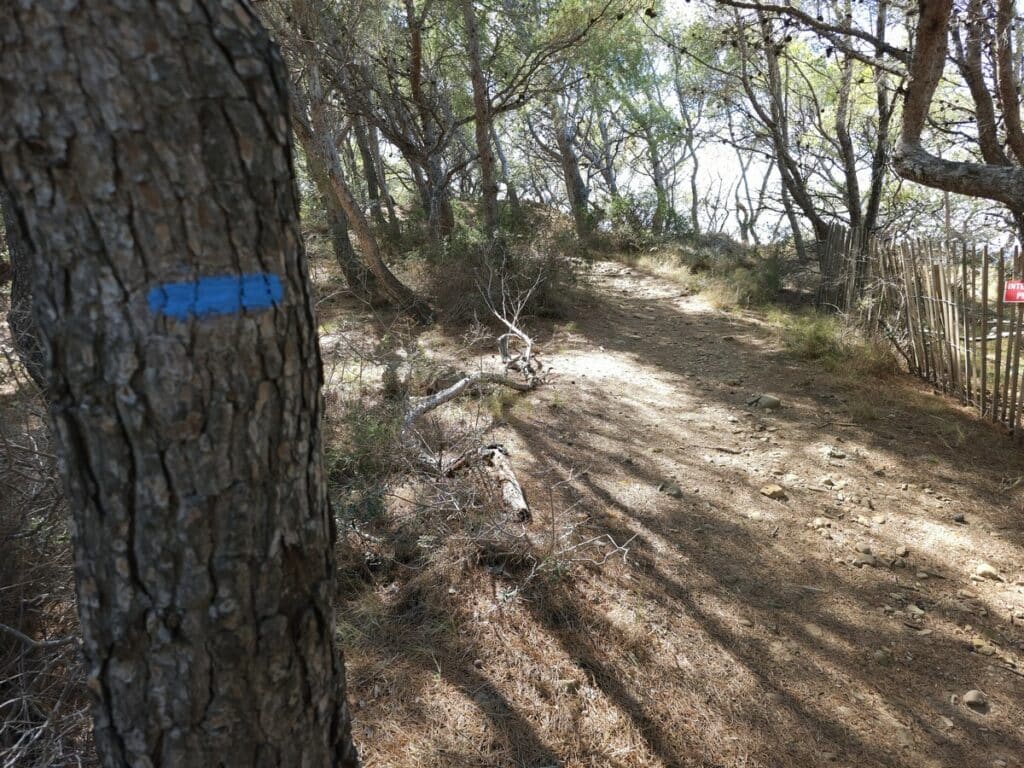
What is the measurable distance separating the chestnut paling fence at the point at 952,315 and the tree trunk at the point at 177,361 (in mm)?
4558

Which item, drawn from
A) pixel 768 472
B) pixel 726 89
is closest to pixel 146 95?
pixel 768 472

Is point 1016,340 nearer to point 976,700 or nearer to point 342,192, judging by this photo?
point 976,700

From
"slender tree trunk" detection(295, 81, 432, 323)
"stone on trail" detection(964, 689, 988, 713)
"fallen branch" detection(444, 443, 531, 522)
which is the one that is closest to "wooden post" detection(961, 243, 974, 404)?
"stone on trail" detection(964, 689, 988, 713)

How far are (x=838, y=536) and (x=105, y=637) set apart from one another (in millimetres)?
3341

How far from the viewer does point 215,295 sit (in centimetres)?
89

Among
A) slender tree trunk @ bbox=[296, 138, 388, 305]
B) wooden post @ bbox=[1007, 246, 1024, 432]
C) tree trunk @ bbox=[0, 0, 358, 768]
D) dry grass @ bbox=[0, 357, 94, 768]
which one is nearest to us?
tree trunk @ bbox=[0, 0, 358, 768]

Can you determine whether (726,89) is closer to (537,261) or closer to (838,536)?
(537,261)

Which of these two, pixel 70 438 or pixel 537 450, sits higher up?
pixel 70 438

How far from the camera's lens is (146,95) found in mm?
809

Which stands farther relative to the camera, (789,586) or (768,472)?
(768,472)

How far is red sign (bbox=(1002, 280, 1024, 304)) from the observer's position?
3.67 meters

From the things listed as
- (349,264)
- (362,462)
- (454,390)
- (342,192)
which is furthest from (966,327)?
(349,264)

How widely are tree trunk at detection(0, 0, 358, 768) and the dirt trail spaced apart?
1.20m

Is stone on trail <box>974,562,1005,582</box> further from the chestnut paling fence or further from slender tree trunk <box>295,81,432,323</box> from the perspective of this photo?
slender tree trunk <box>295,81,432,323</box>
